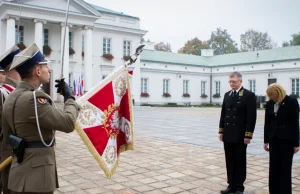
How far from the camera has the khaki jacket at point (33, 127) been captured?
2.22m

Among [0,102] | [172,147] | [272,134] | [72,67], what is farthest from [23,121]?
[72,67]

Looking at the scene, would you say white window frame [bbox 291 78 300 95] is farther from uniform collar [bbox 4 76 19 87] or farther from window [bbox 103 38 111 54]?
uniform collar [bbox 4 76 19 87]

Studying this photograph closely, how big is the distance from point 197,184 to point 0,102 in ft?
10.0

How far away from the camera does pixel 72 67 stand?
28.5m

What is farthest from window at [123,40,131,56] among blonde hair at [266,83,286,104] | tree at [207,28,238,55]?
tree at [207,28,238,55]

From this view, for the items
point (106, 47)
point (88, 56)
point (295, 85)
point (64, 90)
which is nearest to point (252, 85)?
point (295, 85)

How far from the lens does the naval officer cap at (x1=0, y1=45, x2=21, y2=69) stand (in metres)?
3.06

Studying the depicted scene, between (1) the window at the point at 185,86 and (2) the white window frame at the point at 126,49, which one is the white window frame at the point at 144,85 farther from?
(1) the window at the point at 185,86

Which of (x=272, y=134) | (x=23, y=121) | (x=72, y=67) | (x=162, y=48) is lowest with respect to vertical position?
(x=272, y=134)

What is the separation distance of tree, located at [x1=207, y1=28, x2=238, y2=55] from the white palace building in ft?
69.3

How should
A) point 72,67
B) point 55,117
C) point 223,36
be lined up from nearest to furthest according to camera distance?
point 55,117 < point 72,67 < point 223,36

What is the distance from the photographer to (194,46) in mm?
59906

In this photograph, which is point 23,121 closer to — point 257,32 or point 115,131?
point 115,131

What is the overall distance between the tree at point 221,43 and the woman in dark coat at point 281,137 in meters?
61.5
